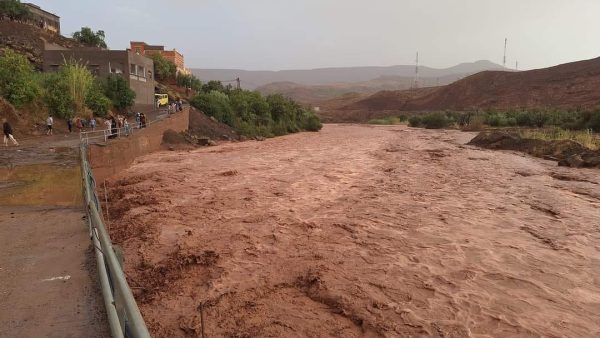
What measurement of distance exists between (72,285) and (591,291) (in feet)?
→ 28.0

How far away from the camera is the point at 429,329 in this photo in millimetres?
6211

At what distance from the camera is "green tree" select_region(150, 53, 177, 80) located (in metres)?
63.6

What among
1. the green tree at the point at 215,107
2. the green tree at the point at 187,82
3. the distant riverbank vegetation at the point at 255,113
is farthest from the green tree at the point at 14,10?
the green tree at the point at 215,107

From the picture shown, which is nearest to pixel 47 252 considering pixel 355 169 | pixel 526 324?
pixel 526 324

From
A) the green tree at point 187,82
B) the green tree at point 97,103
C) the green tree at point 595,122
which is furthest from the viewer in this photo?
the green tree at point 187,82

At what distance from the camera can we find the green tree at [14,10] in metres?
51.5

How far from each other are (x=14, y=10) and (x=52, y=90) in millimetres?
38558

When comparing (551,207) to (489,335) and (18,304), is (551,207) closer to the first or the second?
(489,335)

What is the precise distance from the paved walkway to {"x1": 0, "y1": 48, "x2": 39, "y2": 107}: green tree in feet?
48.2

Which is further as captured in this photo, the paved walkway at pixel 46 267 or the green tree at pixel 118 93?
the green tree at pixel 118 93

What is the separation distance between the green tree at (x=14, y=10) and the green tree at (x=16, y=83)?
118ft

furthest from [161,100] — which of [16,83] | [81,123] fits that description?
[16,83]

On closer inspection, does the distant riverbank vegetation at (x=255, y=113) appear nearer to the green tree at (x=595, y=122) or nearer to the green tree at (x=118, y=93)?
the green tree at (x=118, y=93)

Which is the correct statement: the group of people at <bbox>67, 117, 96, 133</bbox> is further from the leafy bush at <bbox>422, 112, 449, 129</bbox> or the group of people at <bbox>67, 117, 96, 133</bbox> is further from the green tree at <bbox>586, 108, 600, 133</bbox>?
the leafy bush at <bbox>422, 112, 449, 129</bbox>
